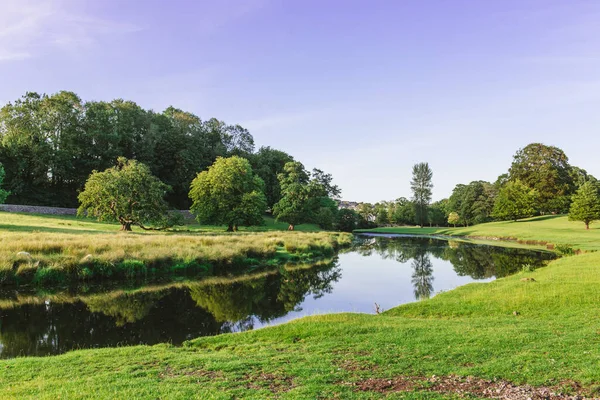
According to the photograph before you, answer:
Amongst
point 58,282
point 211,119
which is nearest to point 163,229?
point 58,282

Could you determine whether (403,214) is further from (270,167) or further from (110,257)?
(110,257)

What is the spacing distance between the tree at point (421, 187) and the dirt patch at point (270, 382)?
330ft

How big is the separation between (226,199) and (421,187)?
6635 cm

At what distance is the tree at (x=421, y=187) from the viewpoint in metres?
102

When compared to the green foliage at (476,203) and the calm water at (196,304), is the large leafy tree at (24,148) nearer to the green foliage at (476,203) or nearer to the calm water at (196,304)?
the calm water at (196,304)

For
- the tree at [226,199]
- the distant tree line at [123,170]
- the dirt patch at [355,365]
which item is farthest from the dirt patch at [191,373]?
the tree at [226,199]

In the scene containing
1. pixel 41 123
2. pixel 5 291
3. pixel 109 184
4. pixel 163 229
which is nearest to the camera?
pixel 5 291

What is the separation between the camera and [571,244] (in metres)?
39.2

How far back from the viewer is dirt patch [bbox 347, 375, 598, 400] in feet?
20.1

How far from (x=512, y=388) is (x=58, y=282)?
21.4 meters

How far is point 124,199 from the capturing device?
1688 inches

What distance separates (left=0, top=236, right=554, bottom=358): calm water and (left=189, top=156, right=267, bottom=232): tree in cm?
2407

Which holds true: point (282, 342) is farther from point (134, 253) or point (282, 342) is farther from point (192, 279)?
point (134, 253)

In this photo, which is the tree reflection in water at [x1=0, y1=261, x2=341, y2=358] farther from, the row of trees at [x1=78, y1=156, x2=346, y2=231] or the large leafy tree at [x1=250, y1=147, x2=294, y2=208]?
the large leafy tree at [x1=250, y1=147, x2=294, y2=208]
